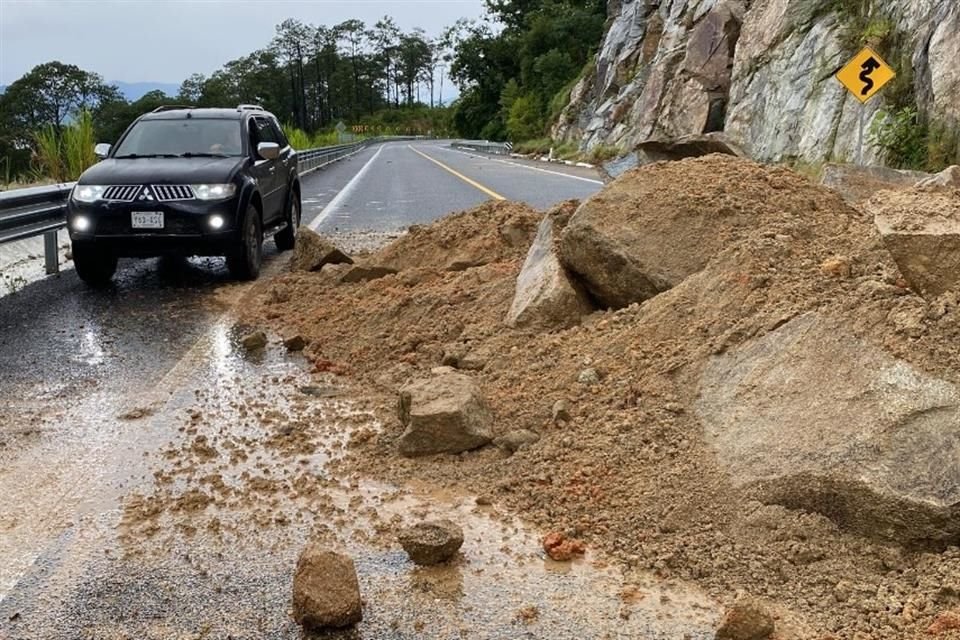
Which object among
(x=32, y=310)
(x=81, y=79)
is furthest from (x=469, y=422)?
(x=81, y=79)

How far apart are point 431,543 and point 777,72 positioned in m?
24.8

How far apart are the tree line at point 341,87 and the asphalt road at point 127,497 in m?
8.76

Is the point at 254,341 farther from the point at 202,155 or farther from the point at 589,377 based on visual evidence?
the point at 202,155

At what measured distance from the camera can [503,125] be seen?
3137 inches

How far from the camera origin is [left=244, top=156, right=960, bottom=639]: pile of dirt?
353 cm

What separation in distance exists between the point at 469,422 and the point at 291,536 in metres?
1.20

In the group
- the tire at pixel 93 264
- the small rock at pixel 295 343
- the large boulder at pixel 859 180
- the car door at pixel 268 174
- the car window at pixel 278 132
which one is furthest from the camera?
the car window at pixel 278 132

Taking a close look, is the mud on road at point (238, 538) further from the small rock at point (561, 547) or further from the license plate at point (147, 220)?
the license plate at point (147, 220)

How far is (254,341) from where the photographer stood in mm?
7203

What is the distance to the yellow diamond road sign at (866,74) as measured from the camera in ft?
50.8

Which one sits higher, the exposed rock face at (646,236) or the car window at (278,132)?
the car window at (278,132)

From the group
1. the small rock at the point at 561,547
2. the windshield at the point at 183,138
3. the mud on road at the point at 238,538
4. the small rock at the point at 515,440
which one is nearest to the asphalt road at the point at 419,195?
the windshield at the point at 183,138

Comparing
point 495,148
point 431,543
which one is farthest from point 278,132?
point 495,148

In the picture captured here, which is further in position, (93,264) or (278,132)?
(278,132)
